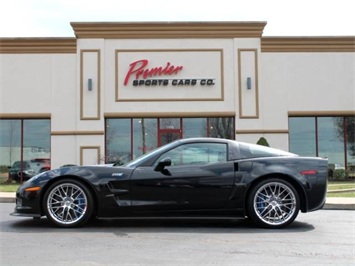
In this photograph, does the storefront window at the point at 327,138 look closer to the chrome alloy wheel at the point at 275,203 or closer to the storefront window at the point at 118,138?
the storefront window at the point at 118,138

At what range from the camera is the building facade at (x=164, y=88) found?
19.7 meters

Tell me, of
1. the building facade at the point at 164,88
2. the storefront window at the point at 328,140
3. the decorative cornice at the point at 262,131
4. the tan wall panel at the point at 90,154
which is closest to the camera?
the tan wall panel at the point at 90,154

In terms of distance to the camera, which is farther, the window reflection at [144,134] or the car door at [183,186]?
the window reflection at [144,134]

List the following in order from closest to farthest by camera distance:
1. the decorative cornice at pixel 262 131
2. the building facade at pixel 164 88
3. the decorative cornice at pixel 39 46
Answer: the decorative cornice at pixel 262 131, the building facade at pixel 164 88, the decorative cornice at pixel 39 46

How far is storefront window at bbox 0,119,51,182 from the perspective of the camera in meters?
20.0

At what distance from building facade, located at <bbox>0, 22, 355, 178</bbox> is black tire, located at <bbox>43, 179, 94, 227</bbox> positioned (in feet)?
43.2

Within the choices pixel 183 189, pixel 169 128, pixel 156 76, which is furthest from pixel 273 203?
pixel 156 76

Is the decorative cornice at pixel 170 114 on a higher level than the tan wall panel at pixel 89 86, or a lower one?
lower


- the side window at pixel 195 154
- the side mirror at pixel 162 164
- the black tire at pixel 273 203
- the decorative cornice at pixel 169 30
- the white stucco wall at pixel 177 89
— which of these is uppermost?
the decorative cornice at pixel 169 30

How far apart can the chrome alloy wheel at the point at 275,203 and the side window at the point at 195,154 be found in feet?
2.35

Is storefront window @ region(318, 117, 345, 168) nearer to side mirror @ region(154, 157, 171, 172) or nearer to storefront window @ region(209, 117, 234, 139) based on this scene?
storefront window @ region(209, 117, 234, 139)

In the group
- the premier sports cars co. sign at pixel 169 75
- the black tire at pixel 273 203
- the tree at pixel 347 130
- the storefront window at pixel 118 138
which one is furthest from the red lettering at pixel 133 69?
the black tire at pixel 273 203

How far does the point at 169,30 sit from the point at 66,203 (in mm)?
14497

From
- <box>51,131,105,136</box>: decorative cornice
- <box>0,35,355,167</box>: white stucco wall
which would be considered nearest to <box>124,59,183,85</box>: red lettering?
<box>0,35,355,167</box>: white stucco wall
